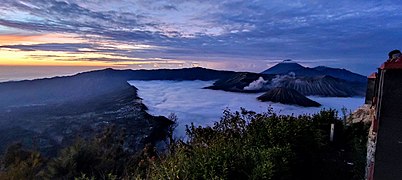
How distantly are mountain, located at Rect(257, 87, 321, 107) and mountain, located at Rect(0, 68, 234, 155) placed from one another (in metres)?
8.99

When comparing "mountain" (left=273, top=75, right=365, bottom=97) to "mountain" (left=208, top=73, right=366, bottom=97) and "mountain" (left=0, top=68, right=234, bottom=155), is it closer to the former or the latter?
"mountain" (left=208, top=73, right=366, bottom=97)

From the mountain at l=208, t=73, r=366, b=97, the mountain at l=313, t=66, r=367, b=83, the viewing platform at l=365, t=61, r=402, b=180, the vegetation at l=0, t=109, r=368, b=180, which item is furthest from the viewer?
the mountain at l=313, t=66, r=367, b=83

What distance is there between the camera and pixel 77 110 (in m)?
32.2

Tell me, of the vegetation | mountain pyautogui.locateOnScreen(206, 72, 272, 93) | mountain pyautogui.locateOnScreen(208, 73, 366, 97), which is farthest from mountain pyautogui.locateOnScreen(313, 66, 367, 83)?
the vegetation

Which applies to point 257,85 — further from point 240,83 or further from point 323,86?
point 323,86

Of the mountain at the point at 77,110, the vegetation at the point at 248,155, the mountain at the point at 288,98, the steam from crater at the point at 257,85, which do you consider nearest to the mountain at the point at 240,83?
the steam from crater at the point at 257,85

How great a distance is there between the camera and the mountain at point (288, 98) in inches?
926

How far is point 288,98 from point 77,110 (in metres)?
20.1

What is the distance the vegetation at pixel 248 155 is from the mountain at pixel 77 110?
6647mm

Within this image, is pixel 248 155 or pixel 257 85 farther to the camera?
pixel 257 85

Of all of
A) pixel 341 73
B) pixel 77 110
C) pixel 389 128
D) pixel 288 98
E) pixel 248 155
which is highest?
pixel 341 73

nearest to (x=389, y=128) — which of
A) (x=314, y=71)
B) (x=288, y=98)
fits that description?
(x=288, y=98)

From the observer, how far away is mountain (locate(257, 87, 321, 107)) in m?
23.5

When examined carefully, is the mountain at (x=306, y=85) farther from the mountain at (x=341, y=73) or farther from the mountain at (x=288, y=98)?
the mountain at (x=341, y=73)
